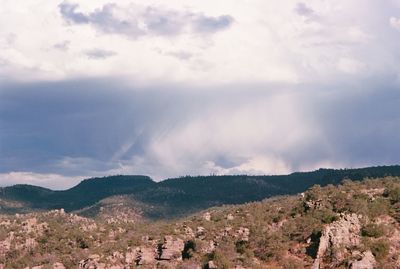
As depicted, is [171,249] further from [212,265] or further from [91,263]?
[212,265]

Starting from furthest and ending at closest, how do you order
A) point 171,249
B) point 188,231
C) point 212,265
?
point 188,231, point 171,249, point 212,265

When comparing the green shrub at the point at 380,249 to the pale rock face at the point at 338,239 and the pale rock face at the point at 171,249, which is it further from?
the pale rock face at the point at 171,249

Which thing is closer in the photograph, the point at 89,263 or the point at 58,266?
the point at 89,263

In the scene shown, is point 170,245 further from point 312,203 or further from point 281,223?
point 312,203

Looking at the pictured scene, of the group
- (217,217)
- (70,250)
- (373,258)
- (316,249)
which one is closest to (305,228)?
(316,249)

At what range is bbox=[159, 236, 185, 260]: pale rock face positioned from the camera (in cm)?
13300

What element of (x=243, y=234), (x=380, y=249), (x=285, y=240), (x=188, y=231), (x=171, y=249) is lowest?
(x=380, y=249)

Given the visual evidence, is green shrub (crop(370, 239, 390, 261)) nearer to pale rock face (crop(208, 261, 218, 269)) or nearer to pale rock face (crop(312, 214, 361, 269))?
pale rock face (crop(312, 214, 361, 269))

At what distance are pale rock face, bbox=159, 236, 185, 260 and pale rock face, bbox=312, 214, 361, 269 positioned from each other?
29.7m

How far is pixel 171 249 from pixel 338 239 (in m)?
35.0

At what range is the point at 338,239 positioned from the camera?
121 meters

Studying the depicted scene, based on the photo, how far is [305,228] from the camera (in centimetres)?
13062

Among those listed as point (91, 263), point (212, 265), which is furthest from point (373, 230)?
point (91, 263)

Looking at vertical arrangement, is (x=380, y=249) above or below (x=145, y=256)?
above
